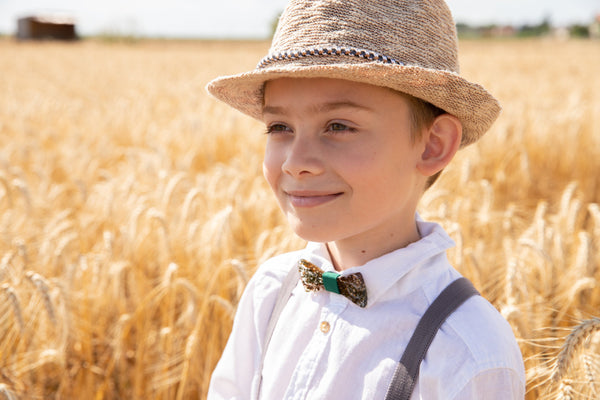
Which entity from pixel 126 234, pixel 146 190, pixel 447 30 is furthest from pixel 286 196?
pixel 146 190

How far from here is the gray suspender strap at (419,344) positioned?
89 cm

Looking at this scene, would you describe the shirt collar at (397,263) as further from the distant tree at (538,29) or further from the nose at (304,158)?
the distant tree at (538,29)

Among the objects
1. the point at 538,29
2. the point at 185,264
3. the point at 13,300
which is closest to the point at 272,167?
the point at 13,300

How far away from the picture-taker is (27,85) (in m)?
9.48

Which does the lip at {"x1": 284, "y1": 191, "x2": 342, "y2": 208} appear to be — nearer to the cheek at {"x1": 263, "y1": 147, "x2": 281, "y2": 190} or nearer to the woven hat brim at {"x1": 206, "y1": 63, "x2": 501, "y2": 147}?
the cheek at {"x1": 263, "y1": 147, "x2": 281, "y2": 190}

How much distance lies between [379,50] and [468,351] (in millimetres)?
549

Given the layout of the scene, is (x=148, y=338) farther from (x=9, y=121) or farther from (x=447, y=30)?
(x=9, y=121)

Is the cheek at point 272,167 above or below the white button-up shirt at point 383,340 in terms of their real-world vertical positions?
above

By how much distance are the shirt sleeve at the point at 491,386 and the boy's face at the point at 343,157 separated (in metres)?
0.33

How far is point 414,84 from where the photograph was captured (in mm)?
973

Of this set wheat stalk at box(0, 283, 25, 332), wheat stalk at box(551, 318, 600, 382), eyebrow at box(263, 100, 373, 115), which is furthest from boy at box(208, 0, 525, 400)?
wheat stalk at box(0, 283, 25, 332)

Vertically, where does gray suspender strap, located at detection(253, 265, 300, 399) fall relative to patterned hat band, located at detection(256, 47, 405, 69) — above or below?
below

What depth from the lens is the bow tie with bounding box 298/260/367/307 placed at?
0.99 meters

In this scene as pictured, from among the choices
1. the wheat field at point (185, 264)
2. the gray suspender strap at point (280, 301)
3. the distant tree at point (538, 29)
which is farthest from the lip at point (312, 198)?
the distant tree at point (538, 29)
